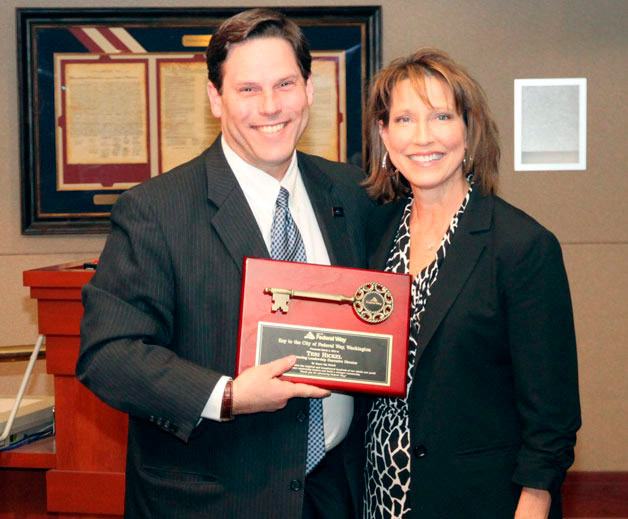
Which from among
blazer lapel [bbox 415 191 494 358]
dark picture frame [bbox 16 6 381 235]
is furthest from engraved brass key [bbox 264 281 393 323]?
dark picture frame [bbox 16 6 381 235]

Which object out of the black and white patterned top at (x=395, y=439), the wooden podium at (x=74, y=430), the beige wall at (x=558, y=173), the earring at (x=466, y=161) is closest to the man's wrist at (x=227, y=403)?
the black and white patterned top at (x=395, y=439)

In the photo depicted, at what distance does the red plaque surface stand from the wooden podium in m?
0.91

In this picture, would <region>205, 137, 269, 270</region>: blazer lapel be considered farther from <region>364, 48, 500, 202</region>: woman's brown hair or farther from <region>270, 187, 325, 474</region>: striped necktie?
<region>364, 48, 500, 202</region>: woman's brown hair

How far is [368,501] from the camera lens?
1.97 meters

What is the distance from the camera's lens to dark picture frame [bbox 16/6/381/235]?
3.89 meters

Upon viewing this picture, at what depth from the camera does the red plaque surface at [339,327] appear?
175 centimetres

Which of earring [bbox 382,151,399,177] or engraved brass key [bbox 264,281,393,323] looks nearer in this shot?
engraved brass key [bbox 264,281,393,323]

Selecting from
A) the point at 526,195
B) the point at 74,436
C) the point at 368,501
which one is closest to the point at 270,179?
the point at 368,501

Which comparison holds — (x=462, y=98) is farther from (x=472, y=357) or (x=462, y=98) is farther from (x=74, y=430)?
(x=74, y=430)

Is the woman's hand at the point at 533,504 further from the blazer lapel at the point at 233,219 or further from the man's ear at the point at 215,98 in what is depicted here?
the man's ear at the point at 215,98

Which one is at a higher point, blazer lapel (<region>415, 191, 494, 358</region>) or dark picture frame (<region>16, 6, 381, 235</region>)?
dark picture frame (<region>16, 6, 381, 235</region>)

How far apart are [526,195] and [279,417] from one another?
2.56 m

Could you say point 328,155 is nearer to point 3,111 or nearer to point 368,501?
point 3,111

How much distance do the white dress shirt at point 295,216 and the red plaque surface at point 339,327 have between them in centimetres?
16
